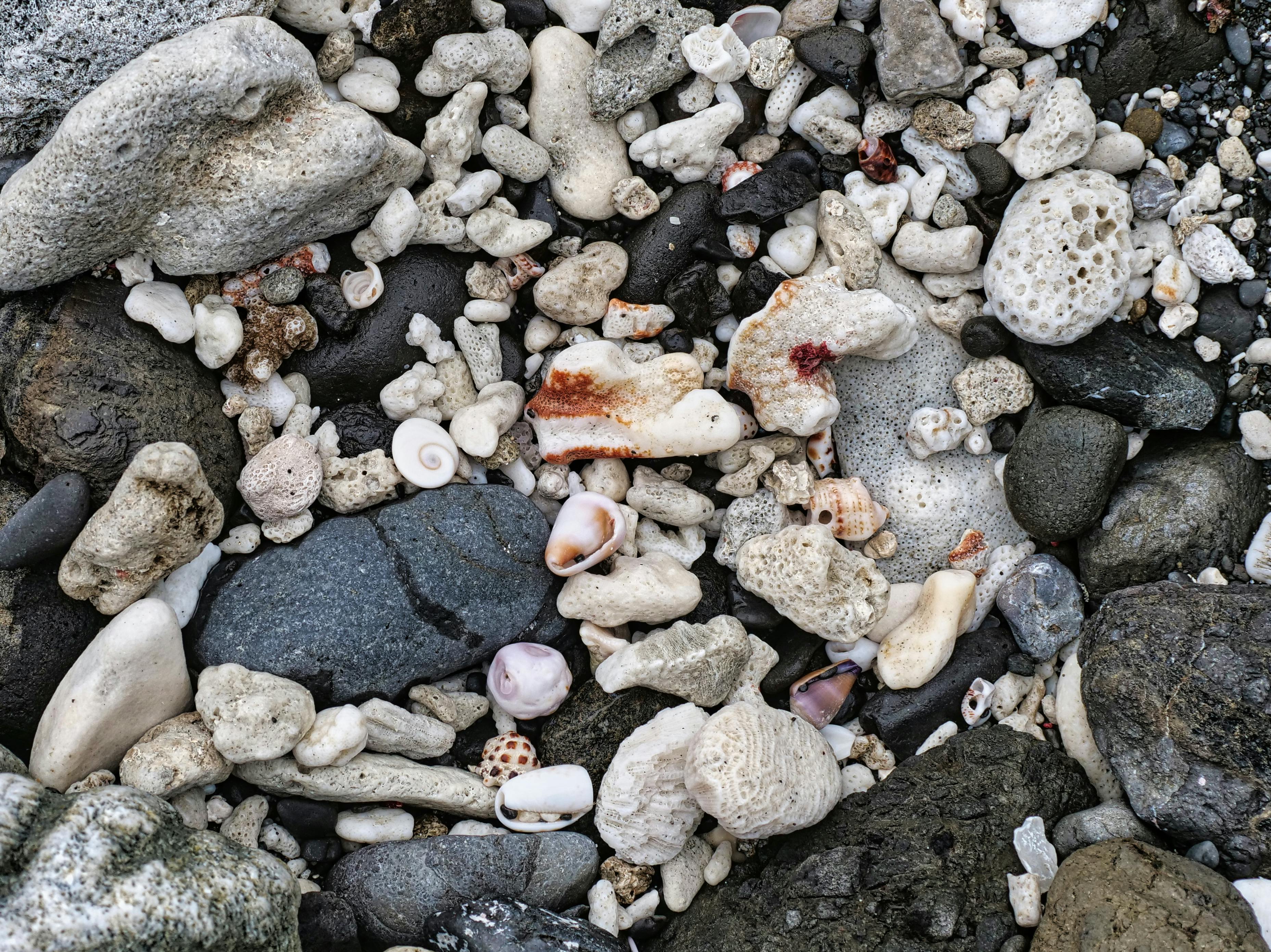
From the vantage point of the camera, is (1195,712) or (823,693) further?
(823,693)

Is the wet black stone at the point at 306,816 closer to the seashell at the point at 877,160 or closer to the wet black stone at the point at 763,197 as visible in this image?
the wet black stone at the point at 763,197

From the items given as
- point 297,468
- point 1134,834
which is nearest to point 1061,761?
point 1134,834

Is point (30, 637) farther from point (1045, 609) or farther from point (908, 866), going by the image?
point (1045, 609)

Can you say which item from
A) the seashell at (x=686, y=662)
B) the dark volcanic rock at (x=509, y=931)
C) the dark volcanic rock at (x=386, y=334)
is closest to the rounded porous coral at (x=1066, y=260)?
the seashell at (x=686, y=662)

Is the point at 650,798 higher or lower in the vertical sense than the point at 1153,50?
lower

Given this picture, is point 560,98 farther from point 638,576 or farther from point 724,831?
point 724,831

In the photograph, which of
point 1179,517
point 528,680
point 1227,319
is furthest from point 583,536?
point 1227,319

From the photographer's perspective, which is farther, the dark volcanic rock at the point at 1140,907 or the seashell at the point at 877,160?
the seashell at the point at 877,160
